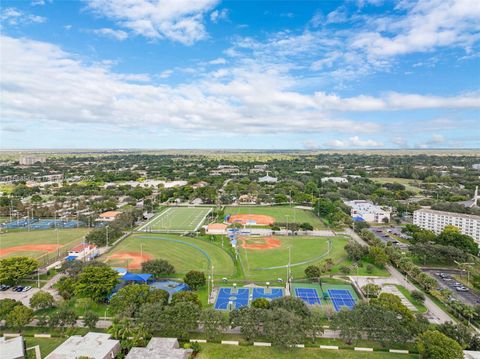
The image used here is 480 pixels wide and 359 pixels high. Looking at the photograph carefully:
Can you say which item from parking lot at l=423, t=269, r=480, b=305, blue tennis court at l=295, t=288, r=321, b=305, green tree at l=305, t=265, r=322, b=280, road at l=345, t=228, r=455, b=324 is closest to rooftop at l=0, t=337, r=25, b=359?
blue tennis court at l=295, t=288, r=321, b=305

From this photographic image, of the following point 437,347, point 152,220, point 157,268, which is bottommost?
point 152,220

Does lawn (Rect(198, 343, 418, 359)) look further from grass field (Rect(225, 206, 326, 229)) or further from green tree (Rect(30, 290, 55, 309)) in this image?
grass field (Rect(225, 206, 326, 229))

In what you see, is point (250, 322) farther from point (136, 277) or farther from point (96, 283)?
point (96, 283)

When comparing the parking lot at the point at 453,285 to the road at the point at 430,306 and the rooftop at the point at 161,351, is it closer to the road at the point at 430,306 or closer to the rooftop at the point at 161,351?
the road at the point at 430,306

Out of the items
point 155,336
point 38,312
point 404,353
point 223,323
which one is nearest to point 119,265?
point 38,312

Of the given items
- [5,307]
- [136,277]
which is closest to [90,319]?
[5,307]

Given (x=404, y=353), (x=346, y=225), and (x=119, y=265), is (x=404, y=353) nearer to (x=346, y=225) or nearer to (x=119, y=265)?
(x=119, y=265)

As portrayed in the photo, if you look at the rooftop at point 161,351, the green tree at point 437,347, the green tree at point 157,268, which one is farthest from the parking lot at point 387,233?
the rooftop at point 161,351
